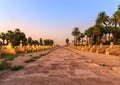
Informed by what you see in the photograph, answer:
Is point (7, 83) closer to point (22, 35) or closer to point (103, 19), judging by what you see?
point (103, 19)

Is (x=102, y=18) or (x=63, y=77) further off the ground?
(x=102, y=18)

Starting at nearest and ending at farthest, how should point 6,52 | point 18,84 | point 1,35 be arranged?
point 18,84 → point 6,52 → point 1,35

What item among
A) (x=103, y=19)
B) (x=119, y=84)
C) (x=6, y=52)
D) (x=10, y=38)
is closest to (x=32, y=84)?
(x=119, y=84)

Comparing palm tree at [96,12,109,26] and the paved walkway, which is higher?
palm tree at [96,12,109,26]

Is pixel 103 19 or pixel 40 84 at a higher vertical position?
pixel 103 19

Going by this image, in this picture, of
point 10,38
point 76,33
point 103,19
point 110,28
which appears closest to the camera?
point 103,19

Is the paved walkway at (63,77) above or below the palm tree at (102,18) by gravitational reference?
below

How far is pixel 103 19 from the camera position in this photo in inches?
3226

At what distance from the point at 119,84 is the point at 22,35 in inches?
4223

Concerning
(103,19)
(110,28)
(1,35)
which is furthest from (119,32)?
(1,35)

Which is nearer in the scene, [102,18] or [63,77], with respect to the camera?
[63,77]

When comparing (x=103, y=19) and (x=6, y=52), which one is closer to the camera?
(x=6, y=52)

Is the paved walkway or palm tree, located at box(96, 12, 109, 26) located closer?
the paved walkway

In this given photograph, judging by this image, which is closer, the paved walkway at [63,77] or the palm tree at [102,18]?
the paved walkway at [63,77]
